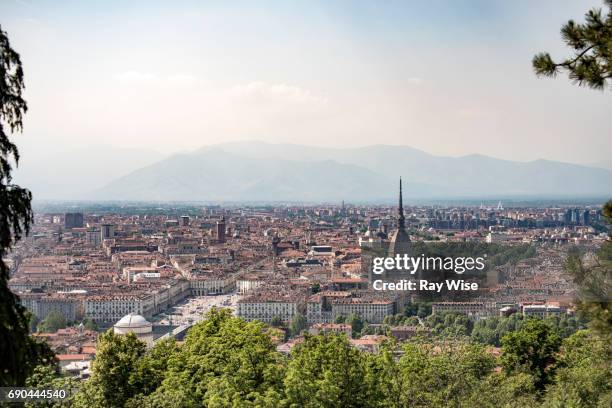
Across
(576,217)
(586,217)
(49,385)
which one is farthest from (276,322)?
(576,217)

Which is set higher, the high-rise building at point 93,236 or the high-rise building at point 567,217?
the high-rise building at point 567,217

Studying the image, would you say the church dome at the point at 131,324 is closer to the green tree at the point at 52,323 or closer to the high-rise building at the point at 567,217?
the green tree at the point at 52,323

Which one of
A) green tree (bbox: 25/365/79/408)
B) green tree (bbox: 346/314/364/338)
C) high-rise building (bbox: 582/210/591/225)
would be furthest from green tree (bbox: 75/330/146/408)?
high-rise building (bbox: 582/210/591/225)

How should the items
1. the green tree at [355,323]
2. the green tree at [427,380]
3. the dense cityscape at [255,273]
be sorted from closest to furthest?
the green tree at [427,380], the dense cityscape at [255,273], the green tree at [355,323]

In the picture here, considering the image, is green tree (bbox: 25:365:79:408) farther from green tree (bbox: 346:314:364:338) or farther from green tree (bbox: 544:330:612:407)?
green tree (bbox: 346:314:364:338)

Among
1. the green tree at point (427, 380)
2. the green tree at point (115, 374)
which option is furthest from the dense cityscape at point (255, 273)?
the green tree at point (115, 374)

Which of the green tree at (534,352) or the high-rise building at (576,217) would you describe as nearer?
the green tree at (534,352)

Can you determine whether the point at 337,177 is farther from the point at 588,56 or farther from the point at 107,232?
the point at 588,56
